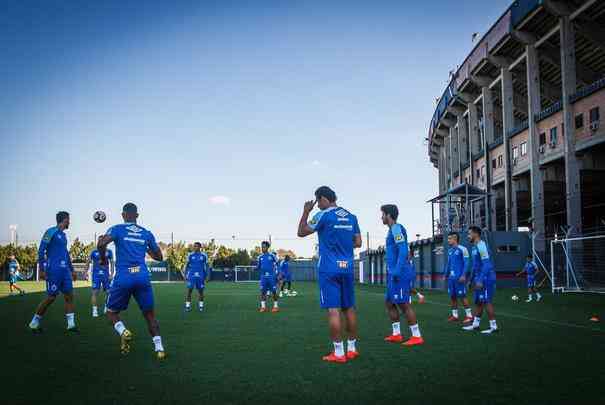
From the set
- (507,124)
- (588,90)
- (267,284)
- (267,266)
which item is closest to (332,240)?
(267,284)

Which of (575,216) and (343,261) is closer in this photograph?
(343,261)

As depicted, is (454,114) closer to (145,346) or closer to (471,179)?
(471,179)

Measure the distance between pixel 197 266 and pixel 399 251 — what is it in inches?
395

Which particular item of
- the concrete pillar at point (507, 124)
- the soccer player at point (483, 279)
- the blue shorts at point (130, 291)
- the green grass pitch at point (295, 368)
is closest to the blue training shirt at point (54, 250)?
the green grass pitch at point (295, 368)

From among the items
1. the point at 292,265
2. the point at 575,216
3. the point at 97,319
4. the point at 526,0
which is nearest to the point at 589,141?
the point at 575,216

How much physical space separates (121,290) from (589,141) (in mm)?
30120

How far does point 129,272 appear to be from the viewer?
7.48 m

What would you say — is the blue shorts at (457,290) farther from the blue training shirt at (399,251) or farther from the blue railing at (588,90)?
the blue railing at (588,90)

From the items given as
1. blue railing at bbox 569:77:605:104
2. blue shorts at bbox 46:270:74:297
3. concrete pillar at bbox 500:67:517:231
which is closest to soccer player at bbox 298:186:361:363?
blue shorts at bbox 46:270:74:297

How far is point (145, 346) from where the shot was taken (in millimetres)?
8867

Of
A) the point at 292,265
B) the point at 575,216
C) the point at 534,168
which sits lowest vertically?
the point at 292,265

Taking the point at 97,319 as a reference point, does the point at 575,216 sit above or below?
above

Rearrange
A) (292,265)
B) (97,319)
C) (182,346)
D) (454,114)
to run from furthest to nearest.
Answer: (292,265) → (454,114) → (97,319) → (182,346)

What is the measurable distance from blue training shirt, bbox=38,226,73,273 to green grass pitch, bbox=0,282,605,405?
4.20 ft
